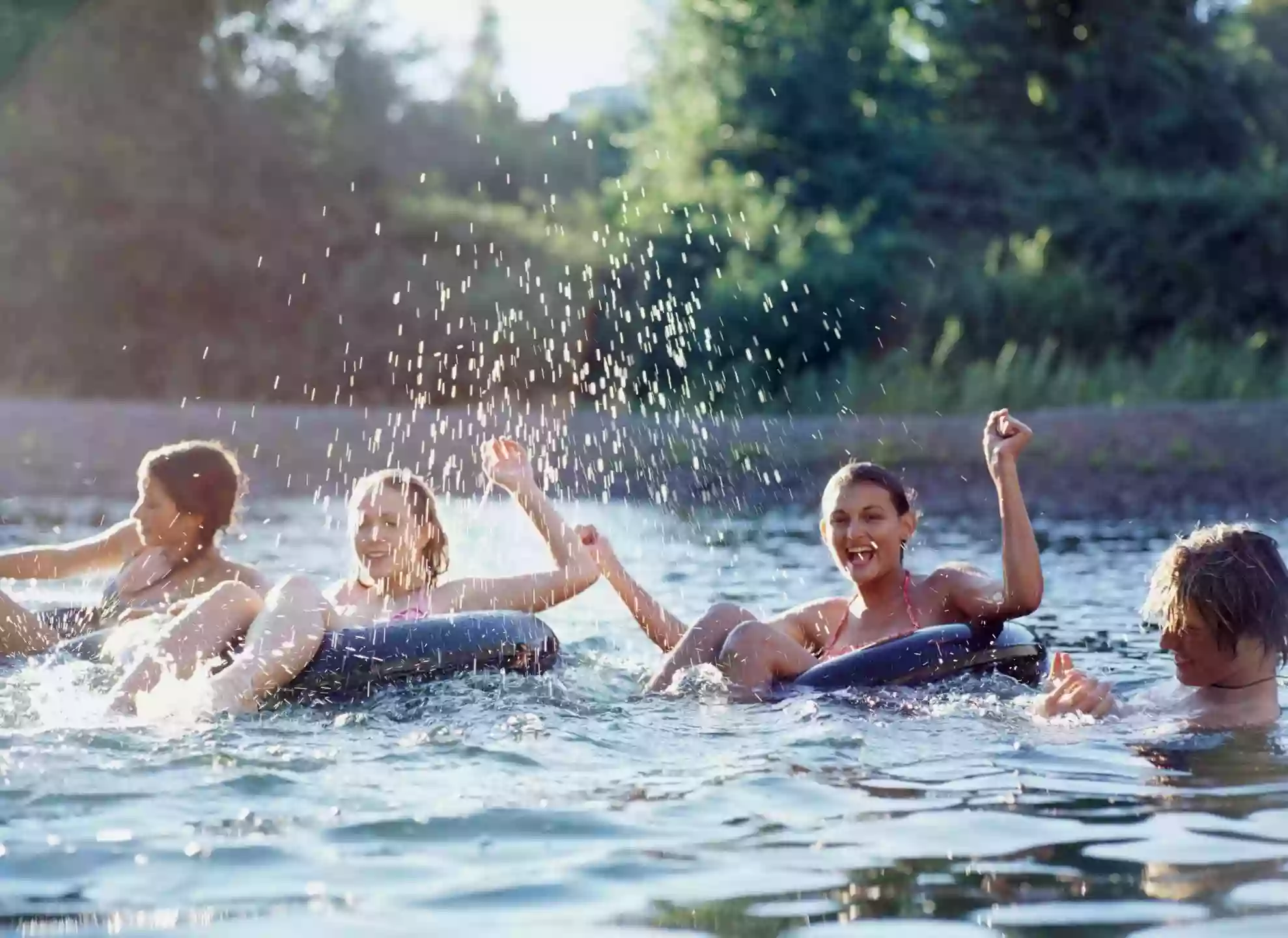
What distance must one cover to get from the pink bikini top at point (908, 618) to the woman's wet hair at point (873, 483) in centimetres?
32

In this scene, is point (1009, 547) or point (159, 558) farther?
point (159, 558)

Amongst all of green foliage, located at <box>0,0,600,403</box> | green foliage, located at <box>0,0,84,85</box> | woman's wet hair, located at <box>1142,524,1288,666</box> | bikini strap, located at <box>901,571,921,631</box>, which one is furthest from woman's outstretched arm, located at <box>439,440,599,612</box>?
green foliage, located at <box>0,0,84,85</box>

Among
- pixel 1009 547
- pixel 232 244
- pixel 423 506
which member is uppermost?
pixel 232 244

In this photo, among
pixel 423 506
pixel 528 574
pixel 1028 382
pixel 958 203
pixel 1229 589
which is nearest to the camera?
pixel 1229 589

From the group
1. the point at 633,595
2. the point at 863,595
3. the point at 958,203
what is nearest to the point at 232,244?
the point at 958,203

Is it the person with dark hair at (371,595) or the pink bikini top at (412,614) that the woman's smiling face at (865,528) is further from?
the pink bikini top at (412,614)

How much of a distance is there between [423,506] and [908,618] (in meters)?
1.88

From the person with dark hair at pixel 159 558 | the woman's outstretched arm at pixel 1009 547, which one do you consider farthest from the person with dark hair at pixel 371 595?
the woman's outstretched arm at pixel 1009 547

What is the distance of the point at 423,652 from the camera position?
255 inches

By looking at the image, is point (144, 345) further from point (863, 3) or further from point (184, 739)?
point (184, 739)

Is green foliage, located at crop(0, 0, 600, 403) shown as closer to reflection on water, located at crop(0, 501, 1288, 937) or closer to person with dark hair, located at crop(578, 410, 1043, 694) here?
person with dark hair, located at crop(578, 410, 1043, 694)

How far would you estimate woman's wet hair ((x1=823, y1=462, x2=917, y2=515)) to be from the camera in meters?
Answer: 6.64

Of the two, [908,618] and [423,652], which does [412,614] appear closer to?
[423,652]

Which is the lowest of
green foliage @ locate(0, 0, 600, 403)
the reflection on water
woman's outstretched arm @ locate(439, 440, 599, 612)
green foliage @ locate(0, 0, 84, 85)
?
the reflection on water
